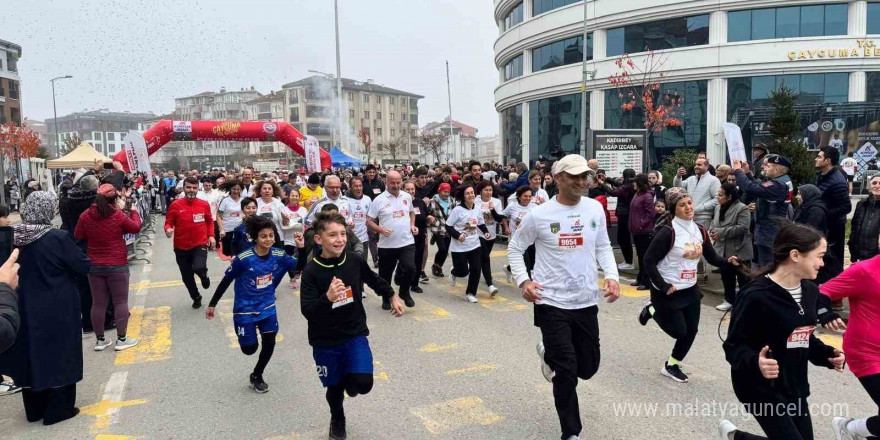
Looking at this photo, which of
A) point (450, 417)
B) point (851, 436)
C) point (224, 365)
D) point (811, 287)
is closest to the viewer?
point (811, 287)

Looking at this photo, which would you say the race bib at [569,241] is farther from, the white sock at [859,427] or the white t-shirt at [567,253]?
the white sock at [859,427]

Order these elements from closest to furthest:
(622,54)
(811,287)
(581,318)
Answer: (811,287) → (581,318) → (622,54)

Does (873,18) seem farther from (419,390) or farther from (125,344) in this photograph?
(125,344)

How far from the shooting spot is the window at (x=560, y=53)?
37.9 metres

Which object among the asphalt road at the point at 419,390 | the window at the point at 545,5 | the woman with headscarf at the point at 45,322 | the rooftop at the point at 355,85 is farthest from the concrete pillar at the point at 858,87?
the rooftop at the point at 355,85

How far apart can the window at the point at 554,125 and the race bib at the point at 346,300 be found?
33.6 metres

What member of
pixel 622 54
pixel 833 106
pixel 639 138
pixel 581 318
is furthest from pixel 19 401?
pixel 622 54

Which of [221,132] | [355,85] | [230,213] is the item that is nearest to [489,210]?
[230,213]

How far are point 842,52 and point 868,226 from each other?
31.1 m

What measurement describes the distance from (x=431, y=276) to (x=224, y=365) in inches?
208

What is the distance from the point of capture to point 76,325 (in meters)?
4.72

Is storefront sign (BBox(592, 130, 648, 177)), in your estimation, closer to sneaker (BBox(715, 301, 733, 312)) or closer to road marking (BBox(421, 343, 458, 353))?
sneaker (BBox(715, 301, 733, 312))

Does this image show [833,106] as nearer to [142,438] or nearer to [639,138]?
[639,138]

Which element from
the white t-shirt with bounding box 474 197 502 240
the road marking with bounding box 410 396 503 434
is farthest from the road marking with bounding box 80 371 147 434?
the white t-shirt with bounding box 474 197 502 240
